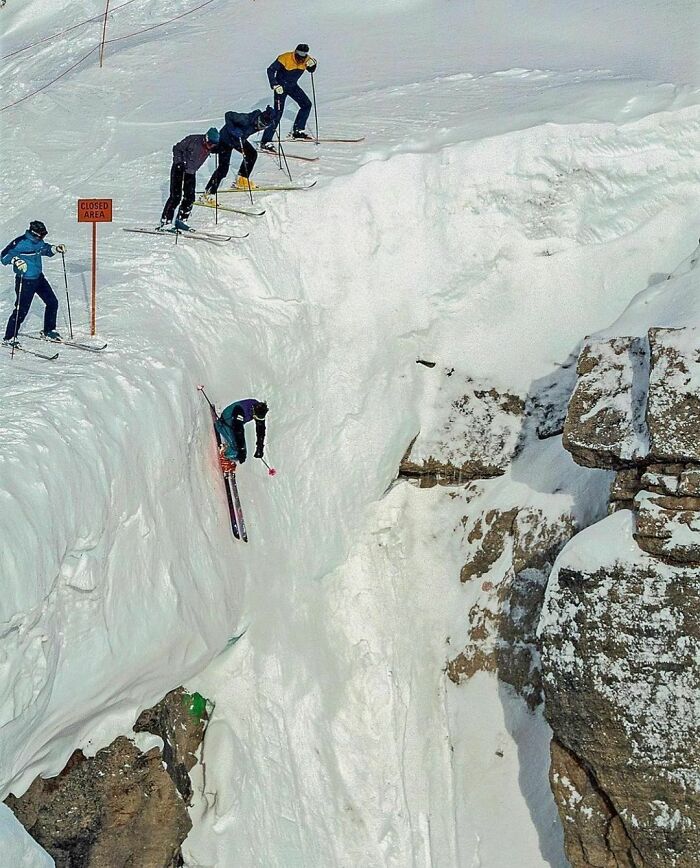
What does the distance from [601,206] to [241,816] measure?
947 centimetres

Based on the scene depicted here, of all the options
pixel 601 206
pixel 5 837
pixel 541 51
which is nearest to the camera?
pixel 5 837

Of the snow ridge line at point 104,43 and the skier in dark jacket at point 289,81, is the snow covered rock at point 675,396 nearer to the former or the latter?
the skier in dark jacket at point 289,81

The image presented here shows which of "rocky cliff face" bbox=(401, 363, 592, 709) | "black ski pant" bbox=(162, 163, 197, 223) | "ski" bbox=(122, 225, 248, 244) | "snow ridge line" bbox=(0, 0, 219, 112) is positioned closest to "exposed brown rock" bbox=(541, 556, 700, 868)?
"rocky cliff face" bbox=(401, 363, 592, 709)

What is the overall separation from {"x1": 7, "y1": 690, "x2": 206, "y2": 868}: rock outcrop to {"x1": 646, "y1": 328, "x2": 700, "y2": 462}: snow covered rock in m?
5.99

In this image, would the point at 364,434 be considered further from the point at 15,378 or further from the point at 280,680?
the point at 15,378

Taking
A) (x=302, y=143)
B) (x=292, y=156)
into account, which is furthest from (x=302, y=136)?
(x=292, y=156)

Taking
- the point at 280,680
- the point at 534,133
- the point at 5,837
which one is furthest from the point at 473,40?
the point at 5,837

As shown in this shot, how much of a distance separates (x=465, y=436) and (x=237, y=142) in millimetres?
4962

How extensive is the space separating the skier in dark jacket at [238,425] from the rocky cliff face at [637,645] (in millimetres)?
3716

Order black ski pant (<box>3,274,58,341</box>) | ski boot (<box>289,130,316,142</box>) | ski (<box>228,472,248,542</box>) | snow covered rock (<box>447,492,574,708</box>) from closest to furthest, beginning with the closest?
black ski pant (<box>3,274,58,341</box>)
ski (<box>228,472,248,542</box>)
snow covered rock (<box>447,492,574,708</box>)
ski boot (<box>289,130,316,142</box>)

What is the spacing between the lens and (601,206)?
15789 mm

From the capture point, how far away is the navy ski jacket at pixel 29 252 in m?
12.4

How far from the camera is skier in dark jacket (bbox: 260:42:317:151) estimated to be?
16.9m

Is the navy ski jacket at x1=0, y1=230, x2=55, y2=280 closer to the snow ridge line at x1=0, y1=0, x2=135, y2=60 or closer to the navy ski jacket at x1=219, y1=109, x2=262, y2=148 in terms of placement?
the navy ski jacket at x1=219, y1=109, x2=262, y2=148
